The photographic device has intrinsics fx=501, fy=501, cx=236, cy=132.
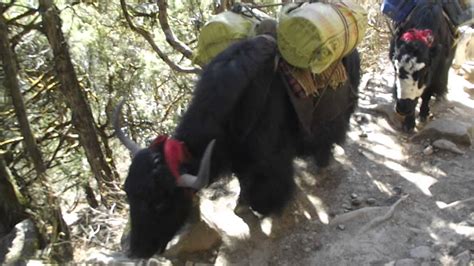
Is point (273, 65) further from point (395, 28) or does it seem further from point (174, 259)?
point (395, 28)

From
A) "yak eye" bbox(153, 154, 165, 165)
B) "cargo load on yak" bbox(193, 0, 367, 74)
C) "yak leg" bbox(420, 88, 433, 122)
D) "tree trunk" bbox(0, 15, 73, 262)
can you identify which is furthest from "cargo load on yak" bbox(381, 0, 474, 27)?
"tree trunk" bbox(0, 15, 73, 262)

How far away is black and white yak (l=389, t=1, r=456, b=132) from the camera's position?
3807 mm

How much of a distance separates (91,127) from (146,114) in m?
1.87

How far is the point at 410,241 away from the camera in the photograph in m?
2.83

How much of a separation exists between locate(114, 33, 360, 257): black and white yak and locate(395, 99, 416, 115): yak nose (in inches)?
32.8

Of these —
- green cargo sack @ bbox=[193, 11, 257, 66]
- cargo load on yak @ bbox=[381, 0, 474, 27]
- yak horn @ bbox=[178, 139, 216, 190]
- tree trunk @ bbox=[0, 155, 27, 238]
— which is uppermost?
green cargo sack @ bbox=[193, 11, 257, 66]

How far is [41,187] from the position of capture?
3.58 metres

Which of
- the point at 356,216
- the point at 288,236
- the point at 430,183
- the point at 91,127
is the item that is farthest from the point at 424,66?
the point at 91,127

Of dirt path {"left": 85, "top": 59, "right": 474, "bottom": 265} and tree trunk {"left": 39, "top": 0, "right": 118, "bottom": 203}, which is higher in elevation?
tree trunk {"left": 39, "top": 0, "right": 118, "bottom": 203}

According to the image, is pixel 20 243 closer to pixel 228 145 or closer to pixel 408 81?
pixel 228 145

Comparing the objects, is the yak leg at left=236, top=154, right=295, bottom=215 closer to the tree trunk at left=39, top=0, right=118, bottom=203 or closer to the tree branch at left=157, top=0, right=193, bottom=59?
the tree trunk at left=39, top=0, right=118, bottom=203

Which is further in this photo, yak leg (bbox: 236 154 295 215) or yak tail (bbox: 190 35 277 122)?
yak leg (bbox: 236 154 295 215)

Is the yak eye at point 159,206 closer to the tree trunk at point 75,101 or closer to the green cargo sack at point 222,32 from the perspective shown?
the green cargo sack at point 222,32

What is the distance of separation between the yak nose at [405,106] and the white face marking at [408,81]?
34 mm
